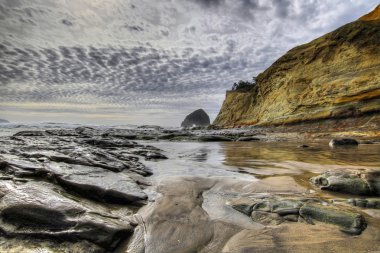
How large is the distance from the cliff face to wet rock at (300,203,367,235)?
14.2 meters

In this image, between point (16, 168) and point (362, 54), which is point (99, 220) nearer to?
point (16, 168)

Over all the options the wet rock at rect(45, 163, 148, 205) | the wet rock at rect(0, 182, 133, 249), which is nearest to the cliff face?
the wet rock at rect(45, 163, 148, 205)

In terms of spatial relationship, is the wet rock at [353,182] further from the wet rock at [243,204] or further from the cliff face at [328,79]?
the cliff face at [328,79]

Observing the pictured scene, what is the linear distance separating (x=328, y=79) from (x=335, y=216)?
18473 mm

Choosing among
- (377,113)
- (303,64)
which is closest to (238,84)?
(303,64)

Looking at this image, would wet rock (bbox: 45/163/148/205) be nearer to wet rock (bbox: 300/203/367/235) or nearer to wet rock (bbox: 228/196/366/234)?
wet rock (bbox: 228/196/366/234)

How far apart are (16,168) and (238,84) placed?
143ft

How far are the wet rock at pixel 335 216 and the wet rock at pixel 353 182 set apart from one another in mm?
887

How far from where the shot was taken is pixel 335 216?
7.49 feet

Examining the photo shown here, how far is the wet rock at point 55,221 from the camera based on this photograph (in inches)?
77.3

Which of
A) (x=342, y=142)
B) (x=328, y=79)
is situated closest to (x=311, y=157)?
(x=342, y=142)

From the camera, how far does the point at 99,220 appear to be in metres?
2.15

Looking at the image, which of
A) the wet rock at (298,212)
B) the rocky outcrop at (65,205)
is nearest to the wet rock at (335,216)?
the wet rock at (298,212)

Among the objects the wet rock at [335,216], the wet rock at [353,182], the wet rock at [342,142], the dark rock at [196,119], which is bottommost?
the wet rock at [335,216]
